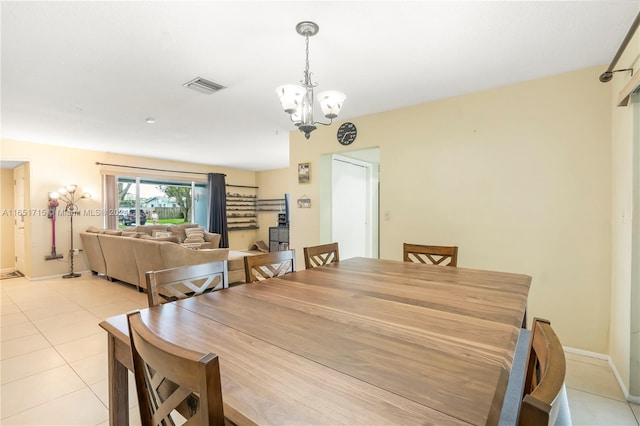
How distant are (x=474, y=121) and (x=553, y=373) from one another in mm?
2864

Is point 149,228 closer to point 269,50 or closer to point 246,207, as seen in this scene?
point 246,207

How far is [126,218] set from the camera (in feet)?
20.9

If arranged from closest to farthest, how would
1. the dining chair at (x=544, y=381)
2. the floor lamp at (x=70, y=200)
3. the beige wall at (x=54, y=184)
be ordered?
1. the dining chair at (x=544, y=381)
2. the beige wall at (x=54, y=184)
3. the floor lamp at (x=70, y=200)

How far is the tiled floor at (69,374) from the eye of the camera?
5.75 feet

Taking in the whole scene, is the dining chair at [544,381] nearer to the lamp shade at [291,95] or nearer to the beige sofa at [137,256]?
the lamp shade at [291,95]

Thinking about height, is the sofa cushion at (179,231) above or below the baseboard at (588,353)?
above

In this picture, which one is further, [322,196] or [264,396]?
[322,196]

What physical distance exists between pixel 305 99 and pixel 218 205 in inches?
253

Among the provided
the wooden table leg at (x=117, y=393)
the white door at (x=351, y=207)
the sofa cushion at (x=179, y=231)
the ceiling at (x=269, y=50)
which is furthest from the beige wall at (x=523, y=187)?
the sofa cushion at (x=179, y=231)

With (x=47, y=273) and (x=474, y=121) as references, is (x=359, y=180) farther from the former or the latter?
(x=47, y=273)

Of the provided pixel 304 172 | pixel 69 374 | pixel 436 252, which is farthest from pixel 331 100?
pixel 69 374

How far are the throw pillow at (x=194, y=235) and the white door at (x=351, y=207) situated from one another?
3.47 meters

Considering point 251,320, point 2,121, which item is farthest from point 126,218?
point 251,320

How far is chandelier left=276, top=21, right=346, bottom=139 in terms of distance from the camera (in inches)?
69.8
